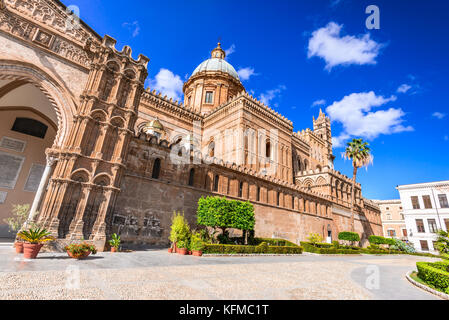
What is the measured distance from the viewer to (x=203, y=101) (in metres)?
39.1

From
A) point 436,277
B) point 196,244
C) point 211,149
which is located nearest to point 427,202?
point 211,149

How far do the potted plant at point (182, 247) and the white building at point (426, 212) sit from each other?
4062 cm

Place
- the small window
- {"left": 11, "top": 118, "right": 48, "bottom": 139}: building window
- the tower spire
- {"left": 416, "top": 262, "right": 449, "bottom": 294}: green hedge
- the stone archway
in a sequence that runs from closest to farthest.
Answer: {"left": 416, "top": 262, "right": 449, "bottom": 294}: green hedge < the stone archway < {"left": 11, "top": 118, "right": 48, "bottom": 139}: building window < the small window < the tower spire

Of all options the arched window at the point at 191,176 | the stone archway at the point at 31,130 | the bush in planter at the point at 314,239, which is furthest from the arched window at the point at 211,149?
the stone archway at the point at 31,130

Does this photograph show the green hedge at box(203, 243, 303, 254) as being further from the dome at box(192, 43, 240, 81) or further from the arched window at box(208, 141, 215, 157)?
the dome at box(192, 43, 240, 81)

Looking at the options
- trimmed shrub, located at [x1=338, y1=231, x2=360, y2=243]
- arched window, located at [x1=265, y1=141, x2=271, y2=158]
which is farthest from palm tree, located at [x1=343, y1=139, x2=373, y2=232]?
arched window, located at [x1=265, y1=141, x2=271, y2=158]

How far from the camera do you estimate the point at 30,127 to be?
53.9 ft

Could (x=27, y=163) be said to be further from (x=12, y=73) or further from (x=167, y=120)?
(x=167, y=120)

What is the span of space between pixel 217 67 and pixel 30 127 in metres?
32.5

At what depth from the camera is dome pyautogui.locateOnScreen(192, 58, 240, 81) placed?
41.7 meters

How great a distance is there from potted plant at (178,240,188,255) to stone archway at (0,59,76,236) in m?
8.54

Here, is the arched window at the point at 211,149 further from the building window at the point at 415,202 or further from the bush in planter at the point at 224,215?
the building window at the point at 415,202

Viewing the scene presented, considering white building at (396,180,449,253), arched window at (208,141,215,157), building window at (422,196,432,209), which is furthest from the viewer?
building window at (422,196,432,209)
